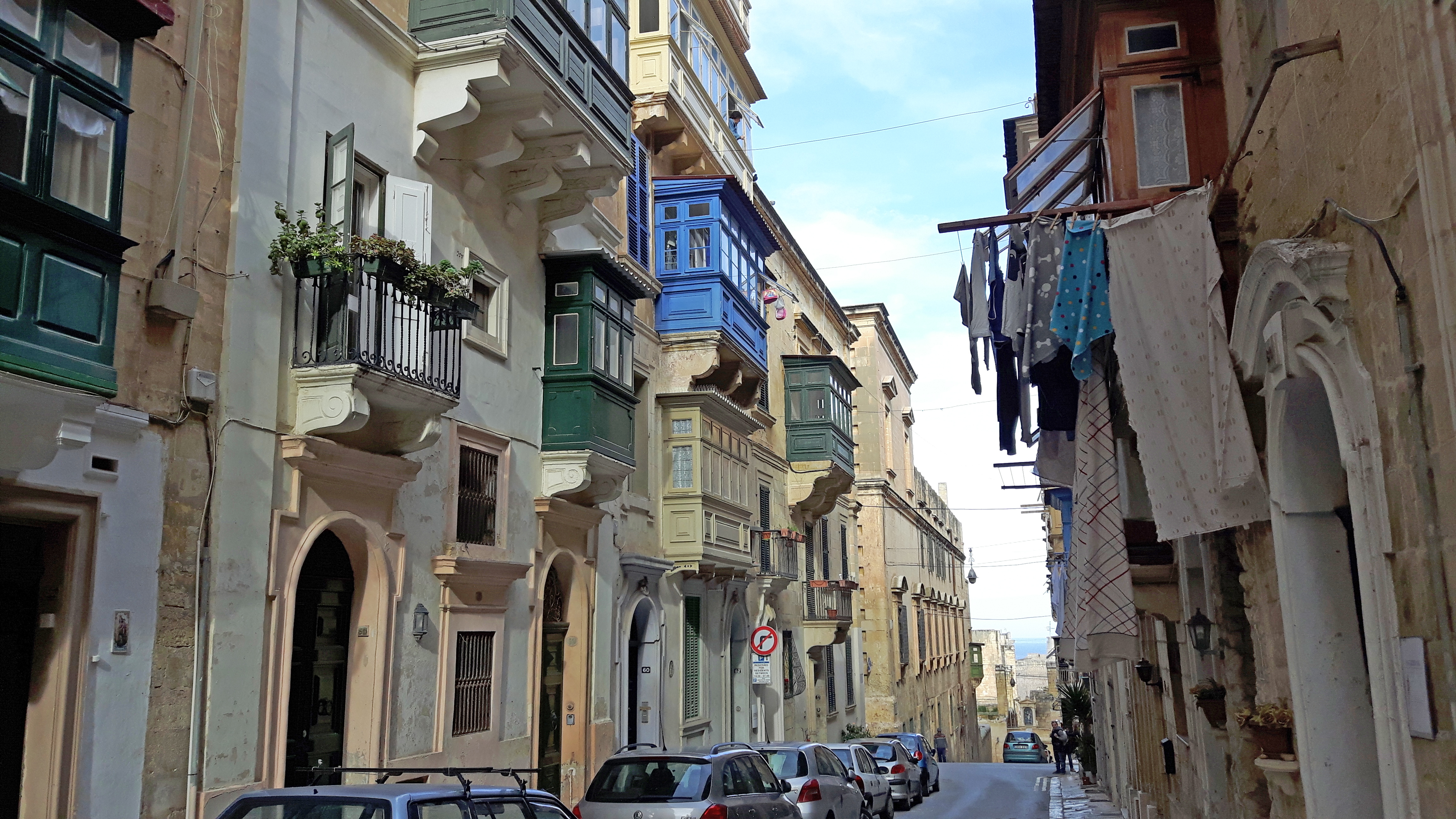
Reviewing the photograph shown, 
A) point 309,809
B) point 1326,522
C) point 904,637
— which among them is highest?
point 1326,522

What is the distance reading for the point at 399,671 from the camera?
11.6 metres

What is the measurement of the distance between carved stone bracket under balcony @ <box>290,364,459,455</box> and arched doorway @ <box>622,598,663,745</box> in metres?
7.97

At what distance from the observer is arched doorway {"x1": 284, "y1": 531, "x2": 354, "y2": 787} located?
33.8 feet

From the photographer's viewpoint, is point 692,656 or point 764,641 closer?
point 764,641

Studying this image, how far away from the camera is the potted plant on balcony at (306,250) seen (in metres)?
10.2

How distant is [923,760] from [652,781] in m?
16.5

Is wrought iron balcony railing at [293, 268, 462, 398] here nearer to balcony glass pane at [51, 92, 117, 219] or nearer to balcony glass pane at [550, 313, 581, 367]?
balcony glass pane at [51, 92, 117, 219]

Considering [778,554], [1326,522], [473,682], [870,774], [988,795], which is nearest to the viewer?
[1326,522]

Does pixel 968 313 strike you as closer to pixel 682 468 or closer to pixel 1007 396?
pixel 1007 396

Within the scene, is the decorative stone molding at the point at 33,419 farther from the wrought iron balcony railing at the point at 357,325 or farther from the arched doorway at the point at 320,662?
the arched doorway at the point at 320,662

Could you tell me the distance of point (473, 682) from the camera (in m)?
13.1

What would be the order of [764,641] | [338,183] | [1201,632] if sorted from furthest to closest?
1. [764,641]
2. [338,183]
3. [1201,632]

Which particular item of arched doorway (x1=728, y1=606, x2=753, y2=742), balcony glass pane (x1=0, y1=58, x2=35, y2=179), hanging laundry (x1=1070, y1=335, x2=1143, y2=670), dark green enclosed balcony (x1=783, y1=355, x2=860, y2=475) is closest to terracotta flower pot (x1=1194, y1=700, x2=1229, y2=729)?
hanging laundry (x1=1070, y1=335, x2=1143, y2=670)

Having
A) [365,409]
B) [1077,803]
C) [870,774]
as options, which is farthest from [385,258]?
[1077,803]
